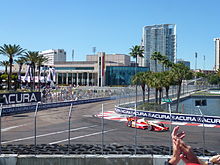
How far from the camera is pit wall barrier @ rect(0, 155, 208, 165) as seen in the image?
9711 millimetres

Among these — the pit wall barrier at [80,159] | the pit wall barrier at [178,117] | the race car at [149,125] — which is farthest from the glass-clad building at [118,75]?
Answer: the pit wall barrier at [80,159]

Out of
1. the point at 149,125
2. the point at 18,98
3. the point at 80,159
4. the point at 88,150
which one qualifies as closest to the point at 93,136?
the point at 149,125

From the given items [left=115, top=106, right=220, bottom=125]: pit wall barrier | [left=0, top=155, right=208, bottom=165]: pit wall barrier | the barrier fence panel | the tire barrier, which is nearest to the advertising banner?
the barrier fence panel

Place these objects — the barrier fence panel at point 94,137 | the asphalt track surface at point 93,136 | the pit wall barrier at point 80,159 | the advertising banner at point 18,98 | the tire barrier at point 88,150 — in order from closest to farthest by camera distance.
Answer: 1. the pit wall barrier at point 80,159
2. the tire barrier at point 88,150
3. the barrier fence panel at point 94,137
4. the asphalt track surface at point 93,136
5. the advertising banner at point 18,98

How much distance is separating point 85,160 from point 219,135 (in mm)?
13263

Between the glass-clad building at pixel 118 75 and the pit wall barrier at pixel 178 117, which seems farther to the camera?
the glass-clad building at pixel 118 75

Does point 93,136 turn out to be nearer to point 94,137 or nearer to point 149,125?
point 94,137

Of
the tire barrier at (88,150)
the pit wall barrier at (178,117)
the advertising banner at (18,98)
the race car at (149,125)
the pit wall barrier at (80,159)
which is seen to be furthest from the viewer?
the advertising banner at (18,98)

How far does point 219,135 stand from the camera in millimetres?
19828

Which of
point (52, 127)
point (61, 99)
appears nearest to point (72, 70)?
point (61, 99)

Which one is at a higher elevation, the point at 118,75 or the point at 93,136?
the point at 118,75

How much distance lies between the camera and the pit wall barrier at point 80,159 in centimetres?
971

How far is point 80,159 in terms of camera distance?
9.80 m

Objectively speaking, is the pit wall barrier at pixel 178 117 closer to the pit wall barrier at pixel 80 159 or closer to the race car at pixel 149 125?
the race car at pixel 149 125
